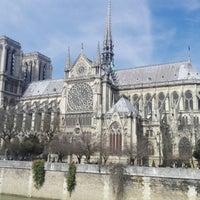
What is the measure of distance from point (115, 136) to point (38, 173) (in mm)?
16020

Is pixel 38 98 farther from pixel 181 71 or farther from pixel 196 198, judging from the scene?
pixel 196 198

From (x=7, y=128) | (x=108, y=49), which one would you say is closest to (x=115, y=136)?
(x=7, y=128)

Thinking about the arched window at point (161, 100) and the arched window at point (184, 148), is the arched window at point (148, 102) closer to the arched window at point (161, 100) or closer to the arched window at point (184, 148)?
the arched window at point (161, 100)

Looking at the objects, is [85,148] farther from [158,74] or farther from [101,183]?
[158,74]

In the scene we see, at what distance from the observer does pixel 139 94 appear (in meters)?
64.9

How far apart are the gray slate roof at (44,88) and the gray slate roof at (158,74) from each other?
15.1 m

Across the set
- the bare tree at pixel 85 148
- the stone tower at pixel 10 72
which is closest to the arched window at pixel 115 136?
the bare tree at pixel 85 148

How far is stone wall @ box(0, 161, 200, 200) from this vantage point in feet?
88.4

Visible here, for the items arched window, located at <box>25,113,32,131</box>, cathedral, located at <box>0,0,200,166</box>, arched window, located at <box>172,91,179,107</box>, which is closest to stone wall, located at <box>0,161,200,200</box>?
cathedral, located at <box>0,0,200,166</box>

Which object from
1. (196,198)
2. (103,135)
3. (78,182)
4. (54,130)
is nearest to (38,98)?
(54,130)

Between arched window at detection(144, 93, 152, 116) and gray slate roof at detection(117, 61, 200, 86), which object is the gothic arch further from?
arched window at detection(144, 93, 152, 116)

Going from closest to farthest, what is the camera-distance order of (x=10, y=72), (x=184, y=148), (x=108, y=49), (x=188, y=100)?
(x=184, y=148)
(x=188, y=100)
(x=108, y=49)
(x=10, y=72)

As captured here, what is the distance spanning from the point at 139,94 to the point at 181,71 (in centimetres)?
945

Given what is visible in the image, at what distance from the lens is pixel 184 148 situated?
48969mm
